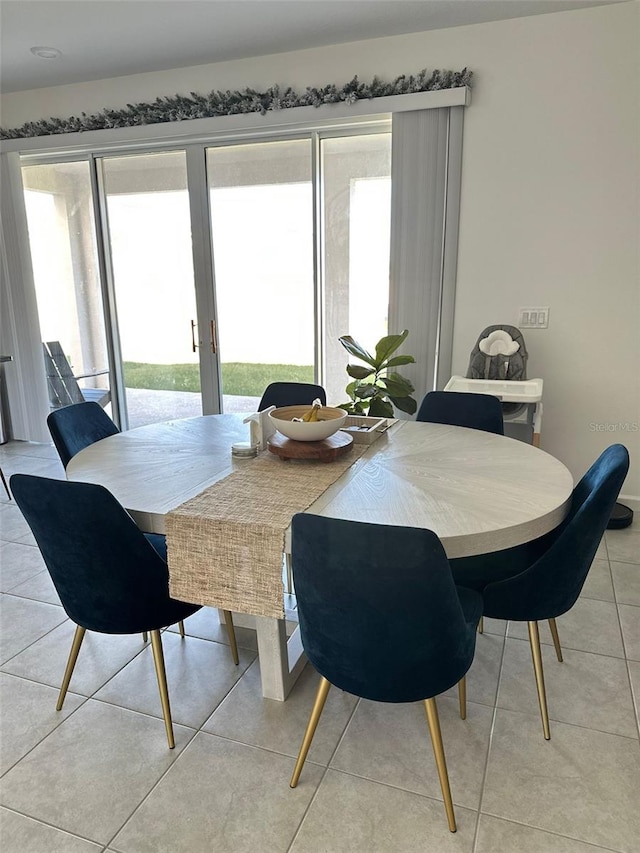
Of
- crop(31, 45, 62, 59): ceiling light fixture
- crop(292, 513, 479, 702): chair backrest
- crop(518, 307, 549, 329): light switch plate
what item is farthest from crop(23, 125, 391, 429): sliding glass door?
→ crop(292, 513, 479, 702): chair backrest

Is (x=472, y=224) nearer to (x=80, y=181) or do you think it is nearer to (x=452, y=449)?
(x=452, y=449)

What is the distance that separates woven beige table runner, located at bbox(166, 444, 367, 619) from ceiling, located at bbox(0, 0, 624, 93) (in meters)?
2.64

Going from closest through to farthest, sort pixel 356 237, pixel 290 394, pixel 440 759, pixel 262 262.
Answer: pixel 440 759 → pixel 290 394 → pixel 356 237 → pixel 262 262

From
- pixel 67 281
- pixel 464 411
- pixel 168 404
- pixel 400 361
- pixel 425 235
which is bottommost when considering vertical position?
pixel 168 404

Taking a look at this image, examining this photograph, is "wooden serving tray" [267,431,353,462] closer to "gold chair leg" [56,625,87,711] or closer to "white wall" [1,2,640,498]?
"gold chair leg" [56,625,87,711]

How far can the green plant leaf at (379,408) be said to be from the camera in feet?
10.8

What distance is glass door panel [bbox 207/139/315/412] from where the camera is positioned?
150 inches

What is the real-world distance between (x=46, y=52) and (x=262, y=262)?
177cm

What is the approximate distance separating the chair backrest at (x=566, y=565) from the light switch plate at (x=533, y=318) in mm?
1867

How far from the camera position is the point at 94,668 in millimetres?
2041

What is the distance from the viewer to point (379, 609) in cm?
121

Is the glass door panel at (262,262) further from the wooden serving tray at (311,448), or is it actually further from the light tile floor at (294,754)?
the light tile floor at (294,754)

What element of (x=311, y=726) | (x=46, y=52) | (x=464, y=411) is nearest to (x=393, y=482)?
(x=311, y=726)

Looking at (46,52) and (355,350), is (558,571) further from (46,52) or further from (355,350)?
(46,52)
